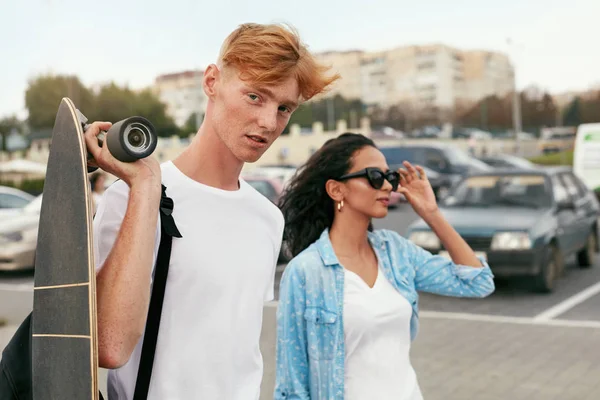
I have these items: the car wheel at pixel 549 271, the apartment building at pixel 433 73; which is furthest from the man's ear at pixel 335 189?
the apartment building at pixel 433 73

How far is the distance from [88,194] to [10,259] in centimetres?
1213

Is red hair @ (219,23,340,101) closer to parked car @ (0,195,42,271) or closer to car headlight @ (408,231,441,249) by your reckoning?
car headlight @ (408,231,441,249)

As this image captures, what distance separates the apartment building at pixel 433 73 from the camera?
12669 centimetres

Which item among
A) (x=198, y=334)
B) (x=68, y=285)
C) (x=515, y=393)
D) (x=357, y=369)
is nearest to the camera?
(x=68, y=285)

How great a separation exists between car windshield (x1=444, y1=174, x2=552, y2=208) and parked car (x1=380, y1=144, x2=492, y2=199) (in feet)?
56.6

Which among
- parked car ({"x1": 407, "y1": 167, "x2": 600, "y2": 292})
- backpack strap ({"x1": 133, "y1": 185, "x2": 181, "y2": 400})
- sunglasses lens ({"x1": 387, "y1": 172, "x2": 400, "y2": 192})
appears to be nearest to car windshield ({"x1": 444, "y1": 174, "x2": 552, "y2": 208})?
parked car ({"x1": 407, "y1": 167, "x2": 600, "y2": 292})

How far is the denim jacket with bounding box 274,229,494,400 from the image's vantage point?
2.82m

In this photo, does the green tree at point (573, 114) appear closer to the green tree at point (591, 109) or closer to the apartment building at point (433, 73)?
the green tree at point (591, 109)

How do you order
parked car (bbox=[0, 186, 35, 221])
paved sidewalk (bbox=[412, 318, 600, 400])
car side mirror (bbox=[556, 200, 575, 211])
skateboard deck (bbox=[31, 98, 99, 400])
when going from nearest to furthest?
skateboard deck (bbox=[31, 98, 99, 400]) < paved sidewalk (bbox=[412, 318, 600, 400]) < car side mirror (bbox=[556, 200, 575, 211]) < parked car (bbox=[0, 186, 35, 221])

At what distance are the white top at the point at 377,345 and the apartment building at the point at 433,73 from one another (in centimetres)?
11996

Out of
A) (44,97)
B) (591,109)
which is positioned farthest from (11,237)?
(591,109)

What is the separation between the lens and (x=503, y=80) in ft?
429

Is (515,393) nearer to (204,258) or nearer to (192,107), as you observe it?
(204,258)

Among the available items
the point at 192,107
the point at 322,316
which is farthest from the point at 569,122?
the point at 322,316
